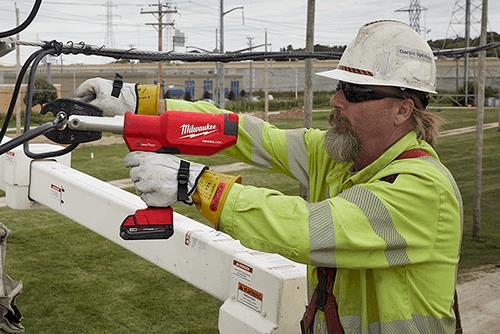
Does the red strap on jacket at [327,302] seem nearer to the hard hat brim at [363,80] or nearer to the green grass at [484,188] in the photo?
the hard hat brim at [363,80]

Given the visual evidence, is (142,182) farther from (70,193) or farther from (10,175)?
(10,175)

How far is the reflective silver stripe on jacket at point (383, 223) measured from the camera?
6.93 ft

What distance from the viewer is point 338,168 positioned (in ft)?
8.97

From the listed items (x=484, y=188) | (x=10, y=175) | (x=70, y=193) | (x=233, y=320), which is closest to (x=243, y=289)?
(x=233, y=320)

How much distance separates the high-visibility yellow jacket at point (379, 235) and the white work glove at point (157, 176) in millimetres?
155

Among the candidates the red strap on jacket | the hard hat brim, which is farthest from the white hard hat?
the red strap on jacket

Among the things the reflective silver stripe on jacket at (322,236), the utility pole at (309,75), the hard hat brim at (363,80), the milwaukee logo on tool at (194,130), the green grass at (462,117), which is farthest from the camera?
the green grass at (462,117)

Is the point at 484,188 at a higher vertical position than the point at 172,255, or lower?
lower

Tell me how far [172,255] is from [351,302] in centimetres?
112

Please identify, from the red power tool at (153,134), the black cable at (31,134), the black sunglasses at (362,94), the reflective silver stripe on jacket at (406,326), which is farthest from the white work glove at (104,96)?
the reflective silver stripe on jacket at (406,326)

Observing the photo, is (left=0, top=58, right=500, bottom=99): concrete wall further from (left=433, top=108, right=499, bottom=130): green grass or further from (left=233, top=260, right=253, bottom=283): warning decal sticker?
(left=233, top=260, right=253, bottom=283): warning decal sticker

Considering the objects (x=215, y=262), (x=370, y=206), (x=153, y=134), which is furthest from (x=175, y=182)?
(x=215, y=262)

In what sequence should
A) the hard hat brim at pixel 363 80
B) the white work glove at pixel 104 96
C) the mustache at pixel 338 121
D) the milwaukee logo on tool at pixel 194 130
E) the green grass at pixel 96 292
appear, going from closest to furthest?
the milwaukee logo on tool at pixel 194 130 < the hard hat brim at pixel 363 80 < the mustache at pixel 338 121 < the white work glove at pixel 104 96 < the green grass at pixel 96 292

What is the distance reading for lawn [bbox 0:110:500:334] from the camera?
19.2ft
